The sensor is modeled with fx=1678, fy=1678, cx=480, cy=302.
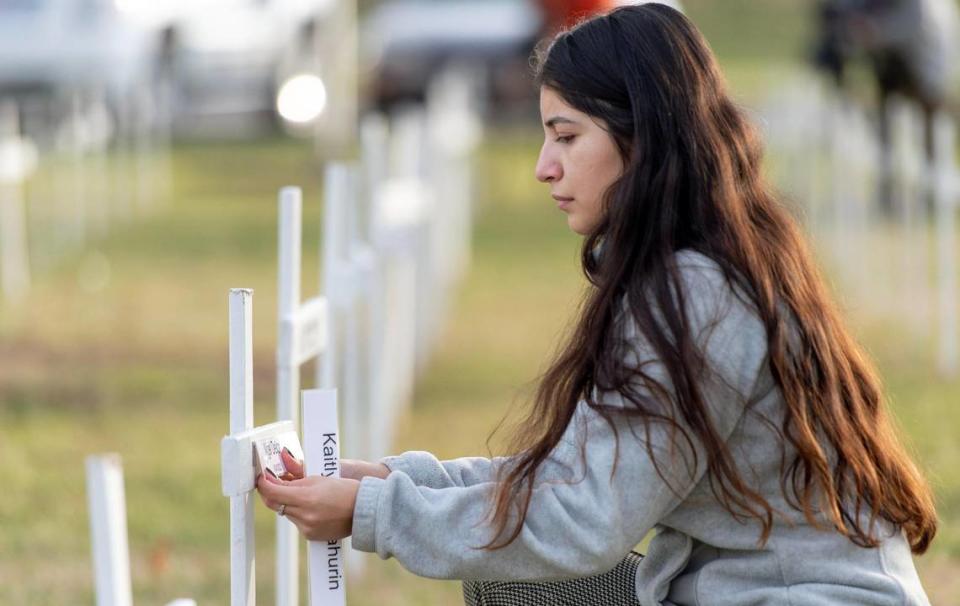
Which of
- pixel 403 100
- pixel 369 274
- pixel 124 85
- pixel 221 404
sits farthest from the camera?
pixel 403 100

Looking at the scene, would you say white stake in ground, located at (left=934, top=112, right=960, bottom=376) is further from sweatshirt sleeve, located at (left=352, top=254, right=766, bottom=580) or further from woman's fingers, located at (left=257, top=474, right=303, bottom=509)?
woman's fingers, located at (left=257, top=474, right=303, bottom=509)

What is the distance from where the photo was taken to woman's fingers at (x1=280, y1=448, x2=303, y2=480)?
243 cm

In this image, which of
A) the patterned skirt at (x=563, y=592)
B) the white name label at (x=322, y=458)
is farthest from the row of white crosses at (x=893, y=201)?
the white name label at (x=322, y=458)

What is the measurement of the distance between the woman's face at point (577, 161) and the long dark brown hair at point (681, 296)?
0.06 feet

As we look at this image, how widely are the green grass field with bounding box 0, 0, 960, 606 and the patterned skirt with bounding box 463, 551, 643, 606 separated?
1.35 ft

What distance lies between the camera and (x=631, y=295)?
2.27 metres

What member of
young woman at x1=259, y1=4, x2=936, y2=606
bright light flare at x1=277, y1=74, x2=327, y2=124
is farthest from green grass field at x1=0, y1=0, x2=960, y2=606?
bright light flare at x1=277, y1=74, x2=327, y2=124

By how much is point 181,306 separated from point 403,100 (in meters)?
10.1

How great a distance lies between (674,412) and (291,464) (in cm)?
58

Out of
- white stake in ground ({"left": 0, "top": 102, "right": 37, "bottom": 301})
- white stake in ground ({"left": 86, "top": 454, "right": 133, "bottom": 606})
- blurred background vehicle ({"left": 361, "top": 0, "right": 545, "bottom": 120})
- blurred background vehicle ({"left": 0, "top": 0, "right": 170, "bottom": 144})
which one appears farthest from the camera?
blurred background vehicle ({"left": 361, "top": 0, "right": 545, "bottom": 120})

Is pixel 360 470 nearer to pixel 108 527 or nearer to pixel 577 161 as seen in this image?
pixel 577 161

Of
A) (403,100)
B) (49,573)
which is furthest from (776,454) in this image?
(403,100)

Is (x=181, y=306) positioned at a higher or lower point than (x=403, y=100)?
lower

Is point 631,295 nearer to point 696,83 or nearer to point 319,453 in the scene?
point 696,83
